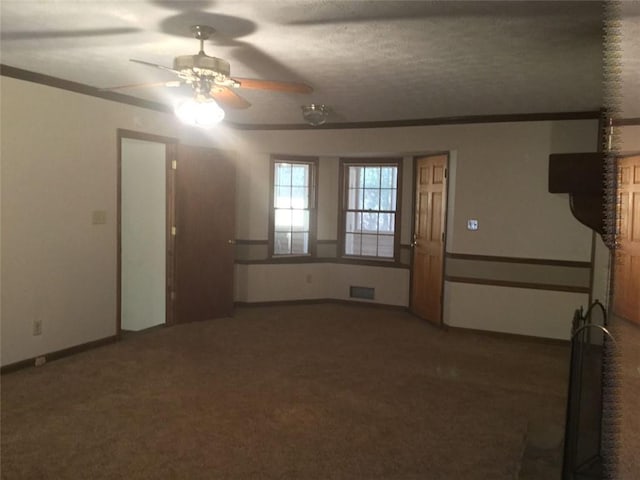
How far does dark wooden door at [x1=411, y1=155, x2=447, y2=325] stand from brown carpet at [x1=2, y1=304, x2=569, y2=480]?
0.75 metres

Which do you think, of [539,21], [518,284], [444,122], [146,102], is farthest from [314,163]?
[539,21]

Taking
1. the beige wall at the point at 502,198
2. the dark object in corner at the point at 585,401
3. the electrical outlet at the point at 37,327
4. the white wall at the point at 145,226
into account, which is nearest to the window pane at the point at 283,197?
the beige wall at the point at 502,198

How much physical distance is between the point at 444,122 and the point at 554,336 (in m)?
2.49

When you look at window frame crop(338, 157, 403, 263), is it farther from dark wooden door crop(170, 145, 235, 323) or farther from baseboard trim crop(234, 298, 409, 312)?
dark wooden door crop(170, 145, 235, 323)

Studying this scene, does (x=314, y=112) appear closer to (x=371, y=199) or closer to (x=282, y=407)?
(x=371, y=199)

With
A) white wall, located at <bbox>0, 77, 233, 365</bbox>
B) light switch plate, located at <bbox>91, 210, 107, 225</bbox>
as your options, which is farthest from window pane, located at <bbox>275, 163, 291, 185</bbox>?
light switch plate, located at <bbox>91, 210, 107, 225</bbox>

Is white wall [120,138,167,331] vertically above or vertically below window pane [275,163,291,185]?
below

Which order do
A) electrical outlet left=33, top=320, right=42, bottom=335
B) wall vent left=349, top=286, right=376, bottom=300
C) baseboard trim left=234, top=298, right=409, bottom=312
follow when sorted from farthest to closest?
wall vent left=349, top=286, right=376, bottom=300, baseboard trim left=234, top=298, right=409, bottom=312, electrical outlet left=33, top=320, right=42, bottom=335

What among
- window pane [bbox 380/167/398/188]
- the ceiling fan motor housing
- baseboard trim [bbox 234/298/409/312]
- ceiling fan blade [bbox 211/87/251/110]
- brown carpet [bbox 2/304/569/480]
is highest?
the ceiling fan motor housing

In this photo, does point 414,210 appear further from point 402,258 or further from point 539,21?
point 539,21

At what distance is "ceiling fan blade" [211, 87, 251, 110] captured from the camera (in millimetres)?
3207

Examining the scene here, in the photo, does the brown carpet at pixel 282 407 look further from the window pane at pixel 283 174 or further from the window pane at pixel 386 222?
the window pane at pixel 283 174

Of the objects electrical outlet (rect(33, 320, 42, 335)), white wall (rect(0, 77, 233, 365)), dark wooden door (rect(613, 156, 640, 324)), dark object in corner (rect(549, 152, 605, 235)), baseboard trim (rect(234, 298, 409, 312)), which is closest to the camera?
dark wooden door (rect(613, 156, 640, 324))

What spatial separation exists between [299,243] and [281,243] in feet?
0.84
